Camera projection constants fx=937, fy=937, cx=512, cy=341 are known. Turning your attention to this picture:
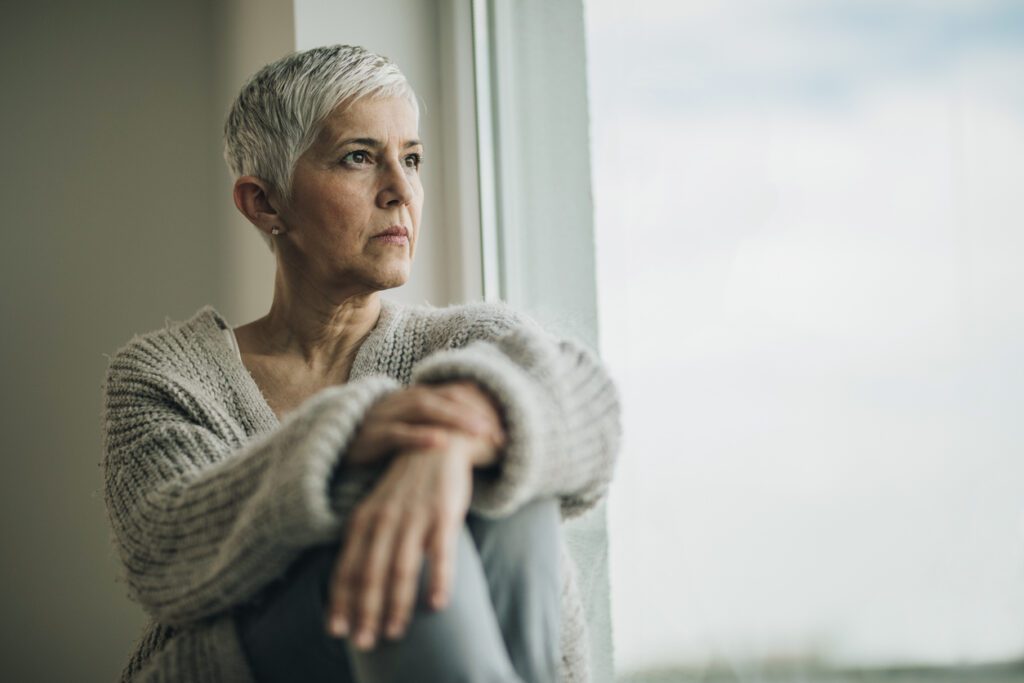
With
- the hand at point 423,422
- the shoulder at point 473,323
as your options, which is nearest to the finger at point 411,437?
the hand at point 423,422

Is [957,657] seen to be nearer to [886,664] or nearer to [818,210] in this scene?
[886,664]

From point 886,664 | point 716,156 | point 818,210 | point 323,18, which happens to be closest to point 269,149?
point 323,18

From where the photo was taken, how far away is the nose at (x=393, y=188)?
1248mm

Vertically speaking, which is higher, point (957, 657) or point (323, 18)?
point (323, 18)

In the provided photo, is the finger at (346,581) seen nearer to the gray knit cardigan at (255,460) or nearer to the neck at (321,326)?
the gray knit cardigan at (255,460)

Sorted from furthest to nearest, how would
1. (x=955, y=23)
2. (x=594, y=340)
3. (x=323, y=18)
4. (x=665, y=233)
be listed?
1. (x=323, y=18)
2. (x=594, y=340)
3. (x=665, y=233)
4. (x=955, y=23)

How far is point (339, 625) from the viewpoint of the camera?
692 millimetres

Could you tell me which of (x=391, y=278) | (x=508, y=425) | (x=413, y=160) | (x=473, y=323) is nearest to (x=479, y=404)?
(x=508, y=425)

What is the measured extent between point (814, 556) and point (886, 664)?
0.12 m

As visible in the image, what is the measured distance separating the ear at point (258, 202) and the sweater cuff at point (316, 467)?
1.94ft

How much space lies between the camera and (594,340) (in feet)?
4.60

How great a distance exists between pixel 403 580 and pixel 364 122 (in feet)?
2.39

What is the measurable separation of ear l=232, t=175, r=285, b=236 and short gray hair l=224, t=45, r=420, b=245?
0.02 meters

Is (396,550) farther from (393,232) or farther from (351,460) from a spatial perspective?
(393,232)
